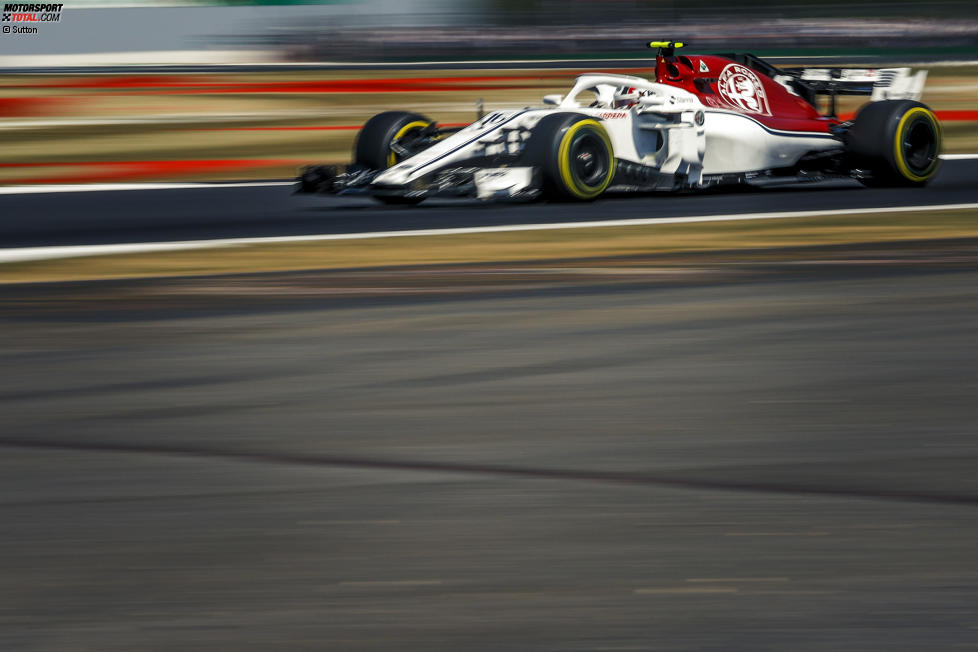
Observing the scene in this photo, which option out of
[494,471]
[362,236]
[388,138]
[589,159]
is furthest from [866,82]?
[494,471]

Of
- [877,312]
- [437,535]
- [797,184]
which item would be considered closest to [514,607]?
[437,535]

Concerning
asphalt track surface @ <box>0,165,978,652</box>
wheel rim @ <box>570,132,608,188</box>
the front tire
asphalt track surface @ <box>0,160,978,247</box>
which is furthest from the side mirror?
asphalt track surface @ <box>0,165,978,652</box>

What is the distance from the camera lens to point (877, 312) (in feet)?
21.9

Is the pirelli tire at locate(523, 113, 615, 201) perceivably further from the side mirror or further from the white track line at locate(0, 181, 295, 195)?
the white track line at locate(0, 181, 295, 195)

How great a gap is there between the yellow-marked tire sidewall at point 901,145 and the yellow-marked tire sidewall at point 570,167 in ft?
8.30

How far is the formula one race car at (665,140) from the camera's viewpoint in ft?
36.3

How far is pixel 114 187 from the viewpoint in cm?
1409

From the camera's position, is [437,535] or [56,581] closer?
[56,581]

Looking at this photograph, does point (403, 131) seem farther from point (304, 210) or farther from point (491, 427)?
point (491, 427)

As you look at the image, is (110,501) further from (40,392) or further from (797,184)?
(797,184)

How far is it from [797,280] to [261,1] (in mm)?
37342

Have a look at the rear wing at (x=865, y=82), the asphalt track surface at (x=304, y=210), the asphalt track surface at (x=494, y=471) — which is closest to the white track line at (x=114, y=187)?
the asphalt track surface at (x=304, y=210)

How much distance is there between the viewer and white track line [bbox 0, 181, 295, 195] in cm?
1375

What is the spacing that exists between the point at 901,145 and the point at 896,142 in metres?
0.08
